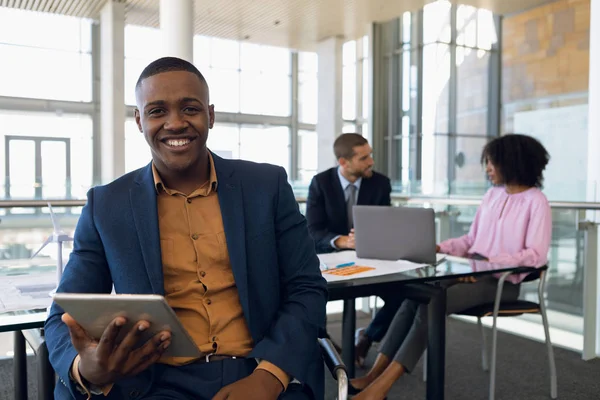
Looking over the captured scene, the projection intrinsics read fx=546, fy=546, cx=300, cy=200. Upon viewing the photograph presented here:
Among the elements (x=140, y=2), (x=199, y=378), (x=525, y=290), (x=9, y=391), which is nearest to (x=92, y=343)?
(x=199, y=378)

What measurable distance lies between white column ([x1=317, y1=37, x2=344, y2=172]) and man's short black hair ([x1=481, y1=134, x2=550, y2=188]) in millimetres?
8206

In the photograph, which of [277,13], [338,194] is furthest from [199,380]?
[277,13]

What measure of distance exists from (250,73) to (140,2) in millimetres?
5268

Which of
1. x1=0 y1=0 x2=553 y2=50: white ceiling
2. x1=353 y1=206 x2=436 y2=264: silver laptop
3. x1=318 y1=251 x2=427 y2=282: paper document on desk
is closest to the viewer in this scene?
x1=318 y1=251 x2=427 y2=282: paper document on desk

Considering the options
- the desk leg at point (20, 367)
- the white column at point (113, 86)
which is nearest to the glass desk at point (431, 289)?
the desk leg at point (20, 367)

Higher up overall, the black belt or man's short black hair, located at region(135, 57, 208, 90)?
man's short black hair, located at region(135, 57, 208, 90)

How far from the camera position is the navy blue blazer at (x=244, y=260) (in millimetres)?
1306

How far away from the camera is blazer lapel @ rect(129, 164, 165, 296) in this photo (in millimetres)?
1312

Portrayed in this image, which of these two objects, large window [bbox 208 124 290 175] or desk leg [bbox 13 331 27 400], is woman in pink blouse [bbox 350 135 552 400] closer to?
desk leg [bbox 13 331 27 400]

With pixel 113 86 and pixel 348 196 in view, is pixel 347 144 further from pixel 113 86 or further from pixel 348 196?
pixel 113 86

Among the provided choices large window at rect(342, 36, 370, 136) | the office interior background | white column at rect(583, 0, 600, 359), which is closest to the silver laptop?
white column at rect(583, 0, 600, 359)

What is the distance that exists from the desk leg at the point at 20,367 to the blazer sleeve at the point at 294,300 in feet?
2.52

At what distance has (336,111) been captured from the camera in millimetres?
11469

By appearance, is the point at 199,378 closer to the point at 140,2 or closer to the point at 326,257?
the point at 326,257
